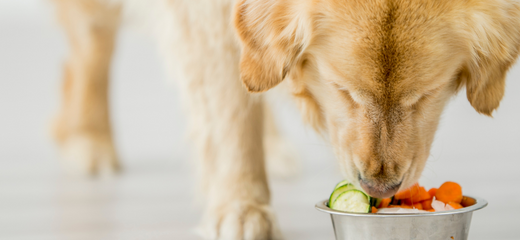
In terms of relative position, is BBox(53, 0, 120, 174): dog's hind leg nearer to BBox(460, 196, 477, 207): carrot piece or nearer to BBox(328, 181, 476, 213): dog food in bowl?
BBox(328, 181, 476, 213): dog food in bowl

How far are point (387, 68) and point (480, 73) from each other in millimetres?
287

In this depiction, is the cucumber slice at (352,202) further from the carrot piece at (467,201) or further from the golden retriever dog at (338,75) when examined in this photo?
the carrot piece at (467,201)

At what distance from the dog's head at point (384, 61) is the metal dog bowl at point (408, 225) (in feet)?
0.22

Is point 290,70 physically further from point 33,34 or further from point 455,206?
point 33,34

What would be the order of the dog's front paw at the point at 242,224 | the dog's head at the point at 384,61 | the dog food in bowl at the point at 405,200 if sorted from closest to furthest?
the dog's head at the point at 384,61, the dog food in bowl at the point at 405,200, the dog's front paw at the point at 242,224

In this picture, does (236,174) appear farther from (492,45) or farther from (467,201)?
(492,45)

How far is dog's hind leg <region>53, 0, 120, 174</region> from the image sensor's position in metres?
2.77

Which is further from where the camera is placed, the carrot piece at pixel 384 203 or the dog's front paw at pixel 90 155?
the dog's front paw at pixel 90 155

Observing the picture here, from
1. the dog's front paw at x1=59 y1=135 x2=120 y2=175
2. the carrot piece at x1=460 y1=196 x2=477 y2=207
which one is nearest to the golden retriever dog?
the carrot piece at x1=460 y1=196 x2=477 y2=207

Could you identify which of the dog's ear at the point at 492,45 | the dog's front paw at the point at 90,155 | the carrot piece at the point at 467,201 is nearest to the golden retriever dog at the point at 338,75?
the dog's ear at the point at 492,45

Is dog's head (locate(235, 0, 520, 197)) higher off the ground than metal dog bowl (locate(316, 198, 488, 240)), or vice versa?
dog's head (locate(235, 0, 520, 197))

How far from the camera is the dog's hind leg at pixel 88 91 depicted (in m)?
2.77

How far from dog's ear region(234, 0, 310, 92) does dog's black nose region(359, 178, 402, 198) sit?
32 centimetres

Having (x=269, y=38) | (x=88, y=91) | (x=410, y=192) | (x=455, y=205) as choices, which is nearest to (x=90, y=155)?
(x=88, y=91)
